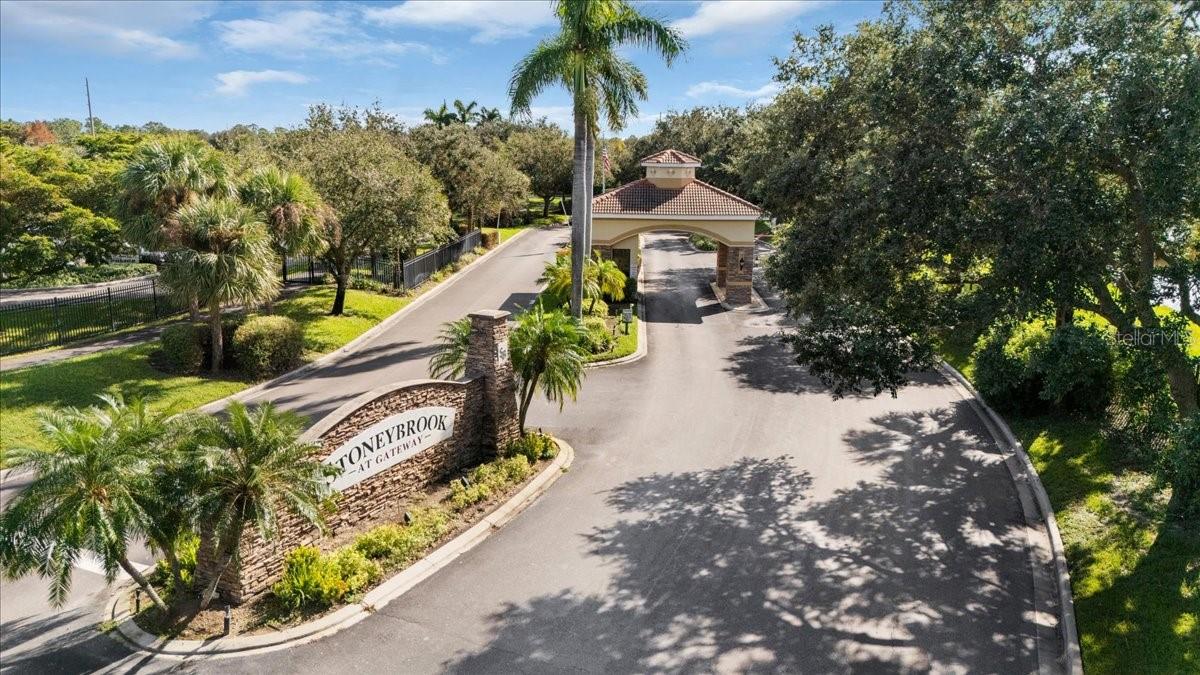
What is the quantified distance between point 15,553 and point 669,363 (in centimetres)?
1835

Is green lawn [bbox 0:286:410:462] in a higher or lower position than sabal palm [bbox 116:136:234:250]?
lower

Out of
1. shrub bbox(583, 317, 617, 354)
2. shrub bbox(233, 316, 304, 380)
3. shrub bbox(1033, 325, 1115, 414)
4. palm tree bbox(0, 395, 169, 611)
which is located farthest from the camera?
shrub bbox(583, 317, 617, 354)

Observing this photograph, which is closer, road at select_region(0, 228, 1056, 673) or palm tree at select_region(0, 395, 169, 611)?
palm tree at select_region(0, 395, 169, 611)

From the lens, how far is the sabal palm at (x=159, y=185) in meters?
21.5

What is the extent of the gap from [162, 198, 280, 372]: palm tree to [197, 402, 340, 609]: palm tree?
11.5 metres

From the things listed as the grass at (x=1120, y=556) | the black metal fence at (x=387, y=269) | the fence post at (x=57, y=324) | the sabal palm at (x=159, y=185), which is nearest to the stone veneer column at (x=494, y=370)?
the grass at (x=1120, y=556)

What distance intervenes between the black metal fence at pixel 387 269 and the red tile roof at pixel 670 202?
906 centimetres

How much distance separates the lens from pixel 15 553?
834 centimetres

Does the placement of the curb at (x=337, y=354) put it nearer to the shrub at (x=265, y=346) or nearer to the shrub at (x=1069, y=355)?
the shrub at (x=265, y=346)

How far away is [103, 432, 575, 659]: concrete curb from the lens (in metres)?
9.55

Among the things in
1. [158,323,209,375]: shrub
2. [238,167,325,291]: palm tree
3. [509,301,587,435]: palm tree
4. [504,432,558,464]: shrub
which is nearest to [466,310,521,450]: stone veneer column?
[504,432,558,464]: shrub

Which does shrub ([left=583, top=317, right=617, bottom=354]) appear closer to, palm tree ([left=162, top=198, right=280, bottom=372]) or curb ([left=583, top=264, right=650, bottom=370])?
curb ([left=583, top=264, right=650, bottom=370])

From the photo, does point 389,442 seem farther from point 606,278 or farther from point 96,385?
point 606,278

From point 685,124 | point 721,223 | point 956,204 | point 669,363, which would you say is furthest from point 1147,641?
point 685,124
